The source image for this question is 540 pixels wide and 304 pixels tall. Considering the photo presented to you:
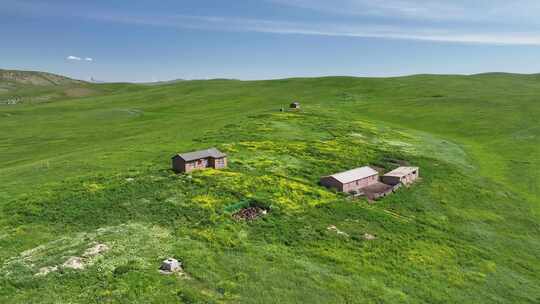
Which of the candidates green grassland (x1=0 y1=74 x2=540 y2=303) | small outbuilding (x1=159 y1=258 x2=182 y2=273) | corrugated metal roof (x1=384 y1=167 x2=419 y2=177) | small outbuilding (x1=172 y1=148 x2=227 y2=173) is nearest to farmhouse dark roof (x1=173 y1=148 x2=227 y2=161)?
small outbuilding (x1=172 y1=148 x2=227 y2=173)

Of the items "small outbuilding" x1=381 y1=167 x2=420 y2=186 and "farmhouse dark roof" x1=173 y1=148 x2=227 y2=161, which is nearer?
"farmhouse dark roof" x1=173 y1=148 x2=227 y2=161

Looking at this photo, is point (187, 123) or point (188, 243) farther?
point (187, 123)

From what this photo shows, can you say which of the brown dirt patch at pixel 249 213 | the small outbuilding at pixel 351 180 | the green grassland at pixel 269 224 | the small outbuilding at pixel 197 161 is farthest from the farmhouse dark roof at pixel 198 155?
the small outbuilding at pixel 351 180

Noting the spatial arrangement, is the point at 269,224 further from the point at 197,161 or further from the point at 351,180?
the point at 351,180

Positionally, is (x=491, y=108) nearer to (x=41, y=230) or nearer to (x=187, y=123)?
(x=187, y=123)

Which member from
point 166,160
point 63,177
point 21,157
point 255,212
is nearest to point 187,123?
point 21,157

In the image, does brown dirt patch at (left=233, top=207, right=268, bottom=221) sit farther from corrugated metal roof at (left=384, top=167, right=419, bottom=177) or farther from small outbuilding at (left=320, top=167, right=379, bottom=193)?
corrugated metal roof at (left=384, top=167, right=419, bottom=177)
